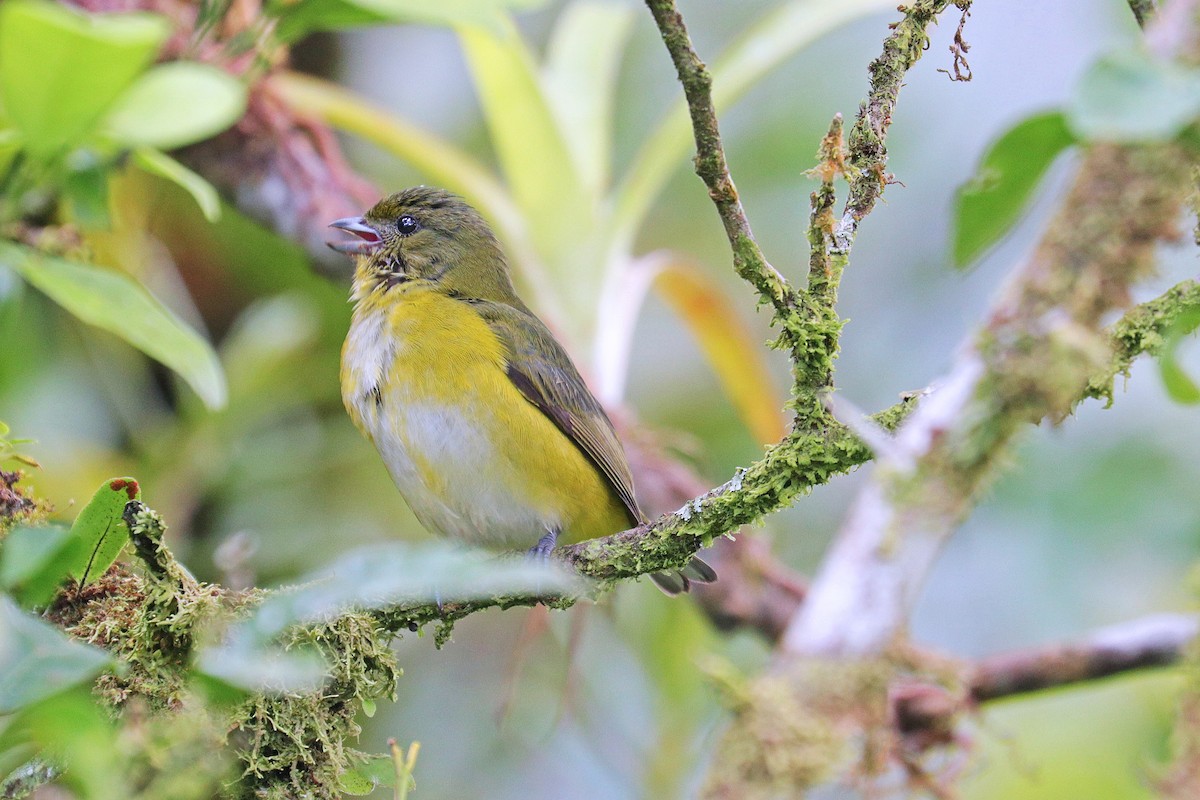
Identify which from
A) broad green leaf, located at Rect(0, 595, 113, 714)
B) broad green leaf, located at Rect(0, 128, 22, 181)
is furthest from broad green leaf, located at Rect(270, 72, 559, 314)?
broad green leaf, located at Rect(0, 595, 113, 714)

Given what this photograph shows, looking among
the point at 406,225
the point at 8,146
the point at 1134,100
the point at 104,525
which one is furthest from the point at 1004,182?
the point at 406,225

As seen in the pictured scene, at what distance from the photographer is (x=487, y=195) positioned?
167 inches

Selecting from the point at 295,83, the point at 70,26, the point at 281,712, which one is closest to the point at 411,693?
the point at 295,83

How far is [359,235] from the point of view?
13.1 feet

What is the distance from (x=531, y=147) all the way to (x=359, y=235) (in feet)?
2.12

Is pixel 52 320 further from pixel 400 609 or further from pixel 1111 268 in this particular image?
pixel 1111 268

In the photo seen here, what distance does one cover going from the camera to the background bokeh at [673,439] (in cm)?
396

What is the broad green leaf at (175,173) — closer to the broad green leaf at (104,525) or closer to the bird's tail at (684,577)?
the broad green leaf at (104,525)

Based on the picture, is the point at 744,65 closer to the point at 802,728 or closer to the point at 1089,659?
the point at 1089,659

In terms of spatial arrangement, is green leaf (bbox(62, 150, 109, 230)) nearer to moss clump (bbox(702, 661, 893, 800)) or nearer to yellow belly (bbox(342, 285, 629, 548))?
yellow belly (bbox(342, 285, 629, 548))

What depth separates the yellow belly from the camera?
3.21 meters

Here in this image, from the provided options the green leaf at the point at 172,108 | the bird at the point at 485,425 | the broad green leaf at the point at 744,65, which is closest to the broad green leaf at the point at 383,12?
the green leaf at the point at 172,108

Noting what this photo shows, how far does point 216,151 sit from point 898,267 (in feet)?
10.7

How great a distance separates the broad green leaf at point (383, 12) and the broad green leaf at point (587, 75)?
1184 mm
